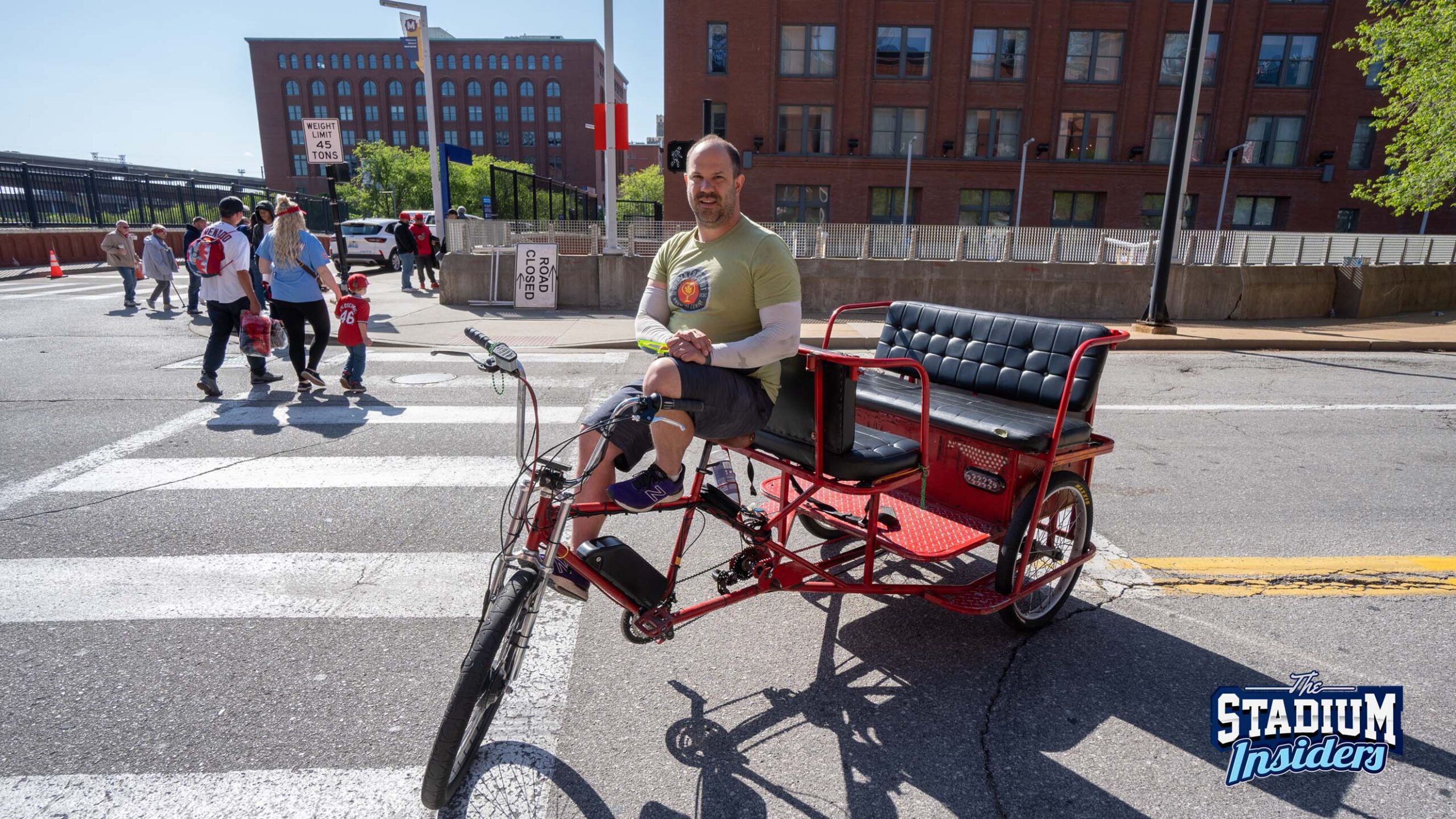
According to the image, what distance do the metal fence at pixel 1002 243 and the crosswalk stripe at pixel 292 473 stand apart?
35.3 ft

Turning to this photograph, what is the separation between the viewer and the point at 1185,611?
3840 millimetres

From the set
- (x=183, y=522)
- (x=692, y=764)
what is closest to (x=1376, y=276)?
(x=692, y=764)

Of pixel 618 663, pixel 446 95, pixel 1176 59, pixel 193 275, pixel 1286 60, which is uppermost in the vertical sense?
pixel 446 95

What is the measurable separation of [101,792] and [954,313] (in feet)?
14.8

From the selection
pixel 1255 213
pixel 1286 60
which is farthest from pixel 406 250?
pixel 1286 60

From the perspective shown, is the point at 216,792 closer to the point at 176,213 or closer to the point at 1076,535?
the point at 1076,535

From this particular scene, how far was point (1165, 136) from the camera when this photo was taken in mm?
35906

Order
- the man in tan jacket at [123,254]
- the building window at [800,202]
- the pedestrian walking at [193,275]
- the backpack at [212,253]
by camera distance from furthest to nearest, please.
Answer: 1. the building window at [800,202]
2. the man in tan jacket at [123,254]
3. the pedestrian walking at [193,275]
4. the backpack at [212,253]

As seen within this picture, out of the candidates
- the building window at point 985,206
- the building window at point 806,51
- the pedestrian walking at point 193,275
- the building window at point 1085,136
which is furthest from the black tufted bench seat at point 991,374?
the building window at point 1085,136

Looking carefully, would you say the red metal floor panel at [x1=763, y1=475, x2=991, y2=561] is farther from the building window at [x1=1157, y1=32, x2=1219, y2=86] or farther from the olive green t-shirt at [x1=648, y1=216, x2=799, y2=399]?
the building window at [x1=1157, y1=32, x2=1219, y2=86]

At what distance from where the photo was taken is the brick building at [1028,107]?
35219 millimetres

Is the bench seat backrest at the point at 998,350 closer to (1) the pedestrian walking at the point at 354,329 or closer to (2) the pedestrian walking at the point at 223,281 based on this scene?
(1) the pedestrian walking at the point at 354,329

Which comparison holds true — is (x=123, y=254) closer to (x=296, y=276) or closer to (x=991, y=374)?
(x=296, y=276)

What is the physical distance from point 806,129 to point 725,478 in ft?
119
